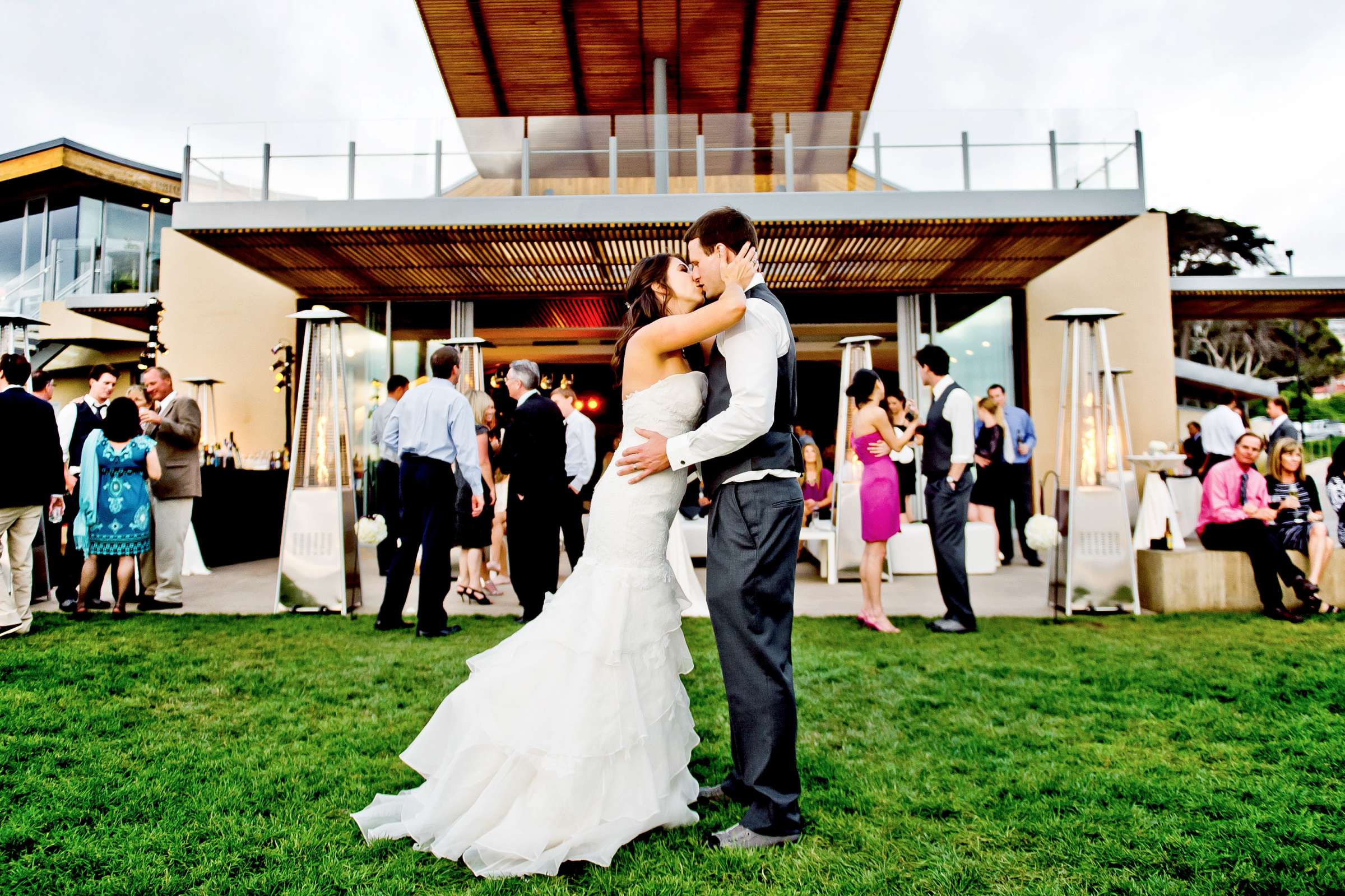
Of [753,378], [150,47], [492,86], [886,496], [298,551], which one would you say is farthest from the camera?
[150,47]

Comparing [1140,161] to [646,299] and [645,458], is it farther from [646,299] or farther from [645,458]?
[645,458]

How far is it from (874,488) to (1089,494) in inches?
75.5

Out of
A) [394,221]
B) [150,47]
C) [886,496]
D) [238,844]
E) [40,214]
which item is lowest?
[238,844]

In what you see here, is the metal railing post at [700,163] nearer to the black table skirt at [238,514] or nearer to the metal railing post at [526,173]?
the metal railing post at [526,173]

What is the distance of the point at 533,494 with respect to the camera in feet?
16.8

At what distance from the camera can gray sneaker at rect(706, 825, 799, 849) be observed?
219cm

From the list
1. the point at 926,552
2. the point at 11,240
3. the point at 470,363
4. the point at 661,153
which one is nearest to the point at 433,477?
the point at 470,363

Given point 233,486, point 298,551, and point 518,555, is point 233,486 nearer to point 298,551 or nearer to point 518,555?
point 298,551

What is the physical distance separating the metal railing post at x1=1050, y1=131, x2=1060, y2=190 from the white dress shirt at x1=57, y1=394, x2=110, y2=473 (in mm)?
10186

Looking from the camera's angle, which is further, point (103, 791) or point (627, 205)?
point (627, 205)

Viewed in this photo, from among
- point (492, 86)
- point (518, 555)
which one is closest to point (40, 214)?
point (492, 86)

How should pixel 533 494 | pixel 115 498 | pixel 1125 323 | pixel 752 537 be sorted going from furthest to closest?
pixel 1125 323 → pixel 115 498 → pixel 533 494 → pixel 752 537

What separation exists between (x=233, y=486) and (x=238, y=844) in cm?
A: 839

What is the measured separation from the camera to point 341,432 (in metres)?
6.25
